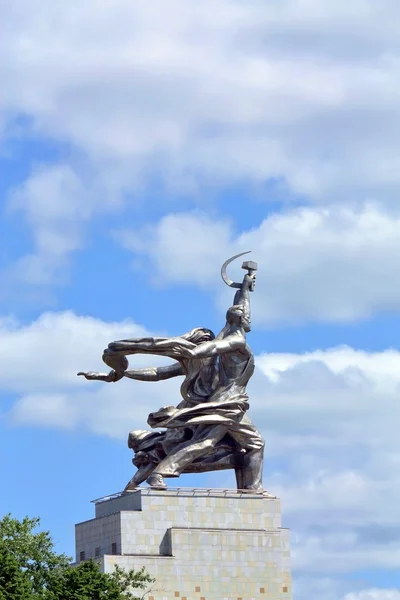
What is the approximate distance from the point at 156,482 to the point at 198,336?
6.49 metres

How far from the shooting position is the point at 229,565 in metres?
74.1

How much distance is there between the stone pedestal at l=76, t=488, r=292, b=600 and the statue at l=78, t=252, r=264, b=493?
119 cm

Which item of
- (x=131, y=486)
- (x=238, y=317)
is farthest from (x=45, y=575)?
(x=238, y=317)

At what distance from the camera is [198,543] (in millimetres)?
73812

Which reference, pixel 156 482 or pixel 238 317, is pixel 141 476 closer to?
pixel 156 482

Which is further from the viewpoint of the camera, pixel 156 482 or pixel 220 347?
pixel 220 347

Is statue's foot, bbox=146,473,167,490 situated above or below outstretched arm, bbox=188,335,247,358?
below

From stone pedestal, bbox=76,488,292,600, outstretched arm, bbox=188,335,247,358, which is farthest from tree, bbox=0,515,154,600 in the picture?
outstretched arm, bbox=188,335,247,358

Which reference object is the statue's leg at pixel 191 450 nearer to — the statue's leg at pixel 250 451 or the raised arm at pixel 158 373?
the statue's leg at pixel 250 451

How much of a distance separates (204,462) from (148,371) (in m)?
4.60

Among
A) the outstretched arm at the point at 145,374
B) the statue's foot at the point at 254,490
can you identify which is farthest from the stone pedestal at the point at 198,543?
the outstretched arm at the point at 145,374

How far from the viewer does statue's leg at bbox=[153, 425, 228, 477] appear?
246 feet

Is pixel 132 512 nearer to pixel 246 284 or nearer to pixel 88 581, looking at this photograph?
pixel 88 581

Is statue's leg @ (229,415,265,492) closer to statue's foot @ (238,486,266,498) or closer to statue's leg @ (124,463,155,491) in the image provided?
statue's foot @ (238,486,266,498)
